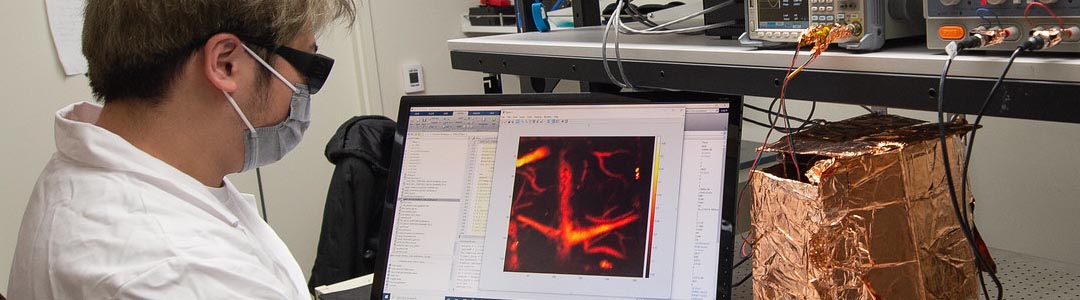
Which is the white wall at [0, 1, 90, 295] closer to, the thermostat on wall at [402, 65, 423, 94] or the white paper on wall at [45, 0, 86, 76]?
the white paper on wall at [45, 0, 86, 76]

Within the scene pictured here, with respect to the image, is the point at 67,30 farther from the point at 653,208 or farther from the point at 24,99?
the point at 653,208

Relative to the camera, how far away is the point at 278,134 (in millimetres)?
1153

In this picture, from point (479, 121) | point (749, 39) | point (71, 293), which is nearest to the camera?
point (71, 293)

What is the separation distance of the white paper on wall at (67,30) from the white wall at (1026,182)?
1.84 meters

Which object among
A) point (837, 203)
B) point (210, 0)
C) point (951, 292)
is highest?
point (210, 0)

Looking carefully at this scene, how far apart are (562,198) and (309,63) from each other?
345 millimetres

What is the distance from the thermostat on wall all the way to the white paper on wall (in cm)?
98

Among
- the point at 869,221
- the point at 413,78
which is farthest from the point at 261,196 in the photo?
the point at 869,221

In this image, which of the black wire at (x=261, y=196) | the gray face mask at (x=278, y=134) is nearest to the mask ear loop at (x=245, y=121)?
the gray face mask at (x=278, y=134)

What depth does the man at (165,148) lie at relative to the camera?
91 cm

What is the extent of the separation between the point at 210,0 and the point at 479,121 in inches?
15.1

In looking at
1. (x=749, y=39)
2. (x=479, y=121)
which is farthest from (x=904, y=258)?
(x=479, y=121)

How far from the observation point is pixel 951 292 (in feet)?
3.26

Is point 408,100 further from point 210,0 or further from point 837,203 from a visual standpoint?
point 837,203
